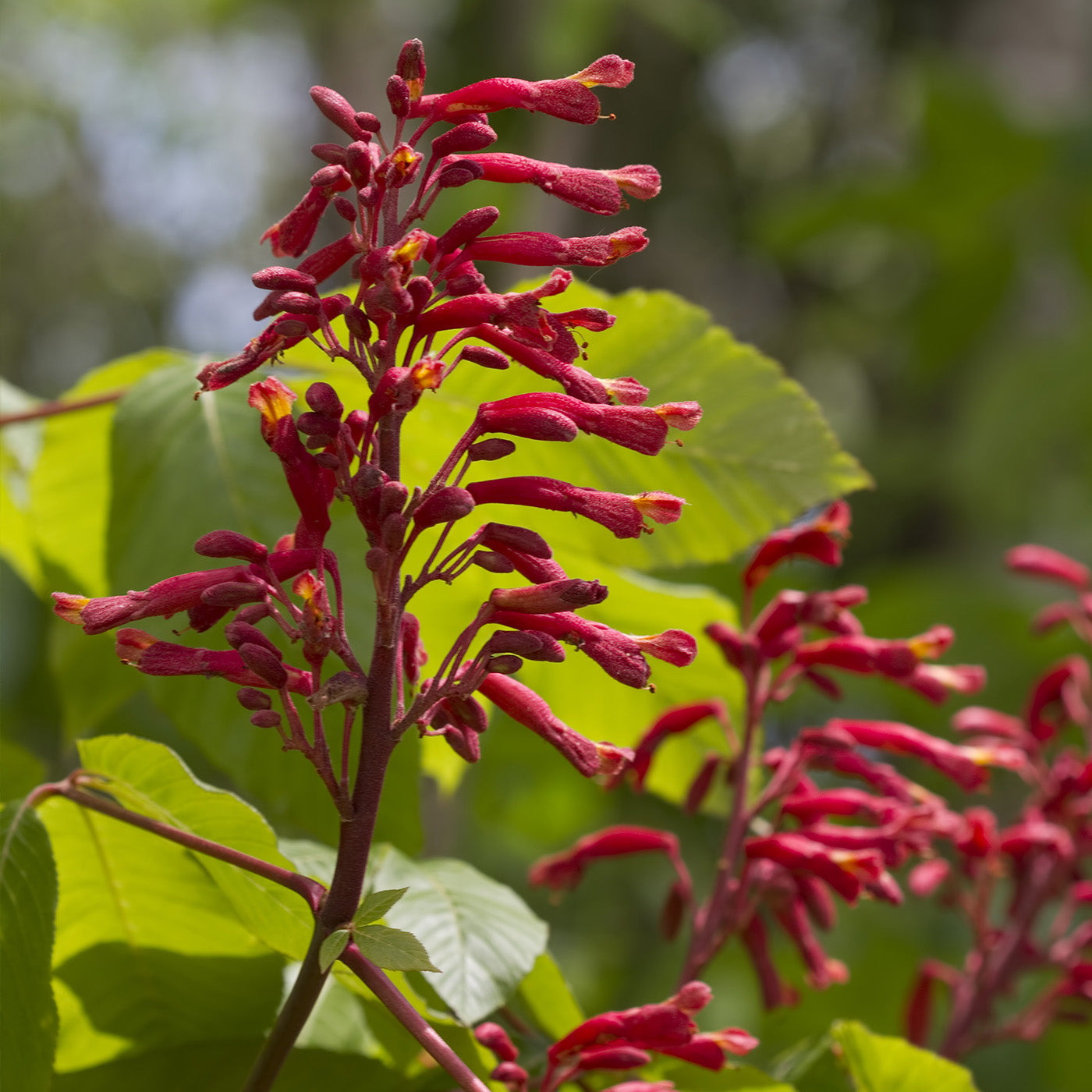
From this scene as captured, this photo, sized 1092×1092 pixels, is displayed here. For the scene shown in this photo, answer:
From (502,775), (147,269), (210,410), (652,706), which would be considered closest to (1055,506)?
(502,775)

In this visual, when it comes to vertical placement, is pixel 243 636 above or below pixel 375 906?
above

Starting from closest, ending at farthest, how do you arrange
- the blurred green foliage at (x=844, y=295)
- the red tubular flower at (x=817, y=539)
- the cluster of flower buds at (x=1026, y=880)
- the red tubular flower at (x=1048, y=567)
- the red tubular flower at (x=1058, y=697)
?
the red tubular flower at (x=817, y=539)
the cluster of flower buds at (x=1026, y=880)
the red tubular flower at (x=1058, y=697)
the red tubular flower at (x=1048, y=567)
the blurred green foliage at (x=844, y=295)

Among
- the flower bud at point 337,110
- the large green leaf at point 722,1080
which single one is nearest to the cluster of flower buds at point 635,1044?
the large green leaf at point 722,1080

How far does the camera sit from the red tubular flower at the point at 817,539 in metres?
1.43

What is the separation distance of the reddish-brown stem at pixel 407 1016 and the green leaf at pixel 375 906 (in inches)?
0.9

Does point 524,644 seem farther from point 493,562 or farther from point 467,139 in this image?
point 467,139

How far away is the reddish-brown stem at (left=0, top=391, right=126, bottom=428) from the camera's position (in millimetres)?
1505

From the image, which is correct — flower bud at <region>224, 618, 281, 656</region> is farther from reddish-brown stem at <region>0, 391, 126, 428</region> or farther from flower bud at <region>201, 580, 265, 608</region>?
reddish-brown stem at <region>0, 391, 126, 428</region>

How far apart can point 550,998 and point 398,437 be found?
68cm

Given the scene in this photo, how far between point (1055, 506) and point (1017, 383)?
3.07 meters

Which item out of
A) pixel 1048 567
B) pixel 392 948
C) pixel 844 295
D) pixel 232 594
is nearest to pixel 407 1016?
pixel 392 948

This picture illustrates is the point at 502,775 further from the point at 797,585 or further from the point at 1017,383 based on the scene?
the point at 1017,383

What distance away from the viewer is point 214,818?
103 centimetres

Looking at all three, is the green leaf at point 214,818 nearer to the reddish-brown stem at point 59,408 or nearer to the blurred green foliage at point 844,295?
the blurred green foliage at point 844,295
